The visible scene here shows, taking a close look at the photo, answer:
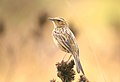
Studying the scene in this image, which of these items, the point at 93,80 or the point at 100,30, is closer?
the point at 93,80

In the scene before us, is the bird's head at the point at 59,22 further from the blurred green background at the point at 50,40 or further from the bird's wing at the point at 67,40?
the blurred green background at the point at 50,40

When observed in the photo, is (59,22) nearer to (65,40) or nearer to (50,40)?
(65,40)

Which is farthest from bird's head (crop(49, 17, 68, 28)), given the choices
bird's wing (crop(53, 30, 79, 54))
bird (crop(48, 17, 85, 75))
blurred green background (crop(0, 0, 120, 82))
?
blurred green background (crop(0, 0, 120, 82))

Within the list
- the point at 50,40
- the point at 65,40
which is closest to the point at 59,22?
the point at 65,40

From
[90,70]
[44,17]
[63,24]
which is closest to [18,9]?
[90,70]

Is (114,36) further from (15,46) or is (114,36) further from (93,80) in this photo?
(15,46)

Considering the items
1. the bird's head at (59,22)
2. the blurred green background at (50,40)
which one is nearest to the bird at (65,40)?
the bird's head at (59,22)
